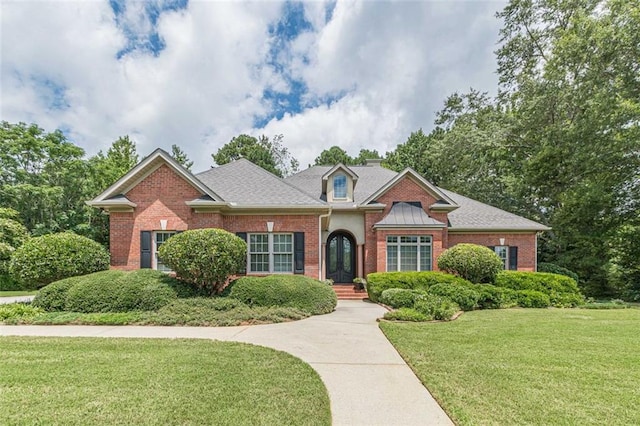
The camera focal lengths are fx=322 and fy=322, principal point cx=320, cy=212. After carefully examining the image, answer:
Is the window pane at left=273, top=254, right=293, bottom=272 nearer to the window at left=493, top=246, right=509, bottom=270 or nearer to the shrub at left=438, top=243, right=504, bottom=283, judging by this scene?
the shrub at left=438, top=243, right=504, bottom=283

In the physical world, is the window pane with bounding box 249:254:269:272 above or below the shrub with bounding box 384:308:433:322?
above

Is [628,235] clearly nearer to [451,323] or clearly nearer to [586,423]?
[451,323]

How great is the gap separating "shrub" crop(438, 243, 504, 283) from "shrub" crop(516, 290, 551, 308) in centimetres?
127

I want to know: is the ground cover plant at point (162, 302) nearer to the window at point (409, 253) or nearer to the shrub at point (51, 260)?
the shrub at point (51, 260)

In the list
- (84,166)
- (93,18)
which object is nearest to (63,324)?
(93,18)

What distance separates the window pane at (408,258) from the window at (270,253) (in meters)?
5.92

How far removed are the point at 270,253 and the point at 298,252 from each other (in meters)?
1.23

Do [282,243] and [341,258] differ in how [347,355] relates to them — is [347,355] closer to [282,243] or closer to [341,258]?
[282,243]

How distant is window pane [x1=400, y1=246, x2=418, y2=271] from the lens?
52.7 ft

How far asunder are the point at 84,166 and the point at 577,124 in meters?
34.3

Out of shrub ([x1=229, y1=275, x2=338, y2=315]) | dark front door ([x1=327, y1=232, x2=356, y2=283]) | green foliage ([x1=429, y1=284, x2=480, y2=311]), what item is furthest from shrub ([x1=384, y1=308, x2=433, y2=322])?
dark front door ([x1=327, y1=232, x2=356, y2=283])

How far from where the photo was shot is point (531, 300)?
1297 cm

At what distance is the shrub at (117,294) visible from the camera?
991 cm

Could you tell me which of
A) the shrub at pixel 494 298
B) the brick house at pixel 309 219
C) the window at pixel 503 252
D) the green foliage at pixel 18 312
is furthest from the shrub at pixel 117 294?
the window at pixel 503 252
